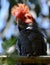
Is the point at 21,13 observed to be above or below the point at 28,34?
above

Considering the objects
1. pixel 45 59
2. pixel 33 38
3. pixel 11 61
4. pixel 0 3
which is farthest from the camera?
pixel 0 3

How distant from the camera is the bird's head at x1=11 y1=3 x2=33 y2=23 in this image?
142 centimetres

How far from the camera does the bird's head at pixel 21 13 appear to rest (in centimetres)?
142

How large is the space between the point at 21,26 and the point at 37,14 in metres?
0.28

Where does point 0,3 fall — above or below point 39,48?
above

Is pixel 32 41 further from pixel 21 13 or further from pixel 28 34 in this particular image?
pixel 21 13

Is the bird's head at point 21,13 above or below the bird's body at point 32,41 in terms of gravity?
above

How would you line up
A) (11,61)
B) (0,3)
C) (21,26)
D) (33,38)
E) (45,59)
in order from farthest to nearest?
(0,3) → (21,26) → (33,38) → (45,59) → (11,61)

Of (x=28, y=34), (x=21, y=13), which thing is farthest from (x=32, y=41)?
(x=21, y=13)

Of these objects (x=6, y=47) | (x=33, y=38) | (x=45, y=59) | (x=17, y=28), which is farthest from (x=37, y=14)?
(x=6, y=47)

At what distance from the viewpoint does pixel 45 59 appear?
962 millimetres

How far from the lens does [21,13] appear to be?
4.93 feet

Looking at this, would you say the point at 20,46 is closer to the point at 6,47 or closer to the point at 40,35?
the point at 40,35

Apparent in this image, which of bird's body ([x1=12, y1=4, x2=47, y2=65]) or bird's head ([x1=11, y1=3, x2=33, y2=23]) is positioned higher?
bird's head ([x1=11, y1=3, x2=33, y2=23])
